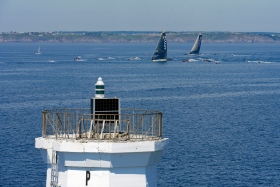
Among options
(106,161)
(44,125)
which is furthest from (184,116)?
(106,161)

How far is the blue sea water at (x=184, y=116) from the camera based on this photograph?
186 ft

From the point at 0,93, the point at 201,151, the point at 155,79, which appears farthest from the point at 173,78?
the point at 201,151

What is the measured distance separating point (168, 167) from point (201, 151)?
32.8ft

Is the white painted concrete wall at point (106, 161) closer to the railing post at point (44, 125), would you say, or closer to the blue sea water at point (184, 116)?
the railing post at point (44, 125)

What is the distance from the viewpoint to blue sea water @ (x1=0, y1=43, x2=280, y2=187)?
186 ft

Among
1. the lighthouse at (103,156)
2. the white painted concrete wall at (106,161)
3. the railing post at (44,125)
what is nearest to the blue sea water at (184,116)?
the railing post at (44,125)

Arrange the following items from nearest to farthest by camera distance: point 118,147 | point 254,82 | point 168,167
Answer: point 118,147 → point 168,167 → point 254,82

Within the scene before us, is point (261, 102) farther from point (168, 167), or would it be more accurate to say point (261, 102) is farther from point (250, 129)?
point (168, 167)

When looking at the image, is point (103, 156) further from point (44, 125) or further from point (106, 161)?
point (44, 125)

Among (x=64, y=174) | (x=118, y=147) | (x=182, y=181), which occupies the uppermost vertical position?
(x=118, y=147)

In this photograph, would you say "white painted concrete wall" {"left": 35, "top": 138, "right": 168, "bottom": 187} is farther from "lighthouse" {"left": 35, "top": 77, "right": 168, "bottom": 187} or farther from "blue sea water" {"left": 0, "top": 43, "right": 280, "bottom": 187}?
"blue sea water" {"left": 0, "top": 43, "right": 280, "bottom": 187}

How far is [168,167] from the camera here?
5772 centimetres

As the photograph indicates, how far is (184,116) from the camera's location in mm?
93688

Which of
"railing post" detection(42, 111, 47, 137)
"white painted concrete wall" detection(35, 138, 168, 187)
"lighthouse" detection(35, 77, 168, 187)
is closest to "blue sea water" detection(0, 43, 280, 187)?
"railing post" detection(42, 111, 47, 137)
